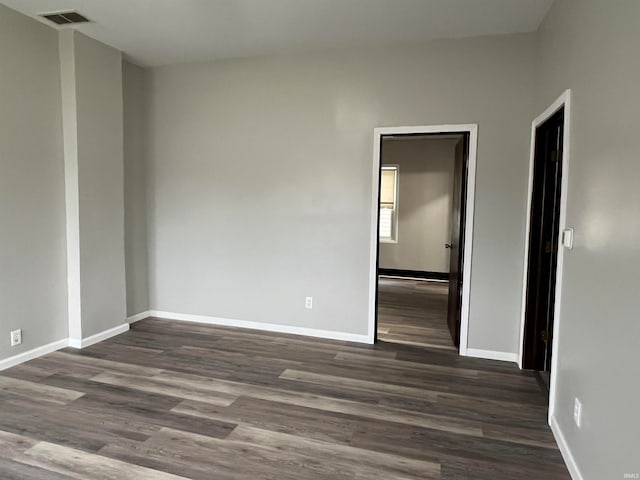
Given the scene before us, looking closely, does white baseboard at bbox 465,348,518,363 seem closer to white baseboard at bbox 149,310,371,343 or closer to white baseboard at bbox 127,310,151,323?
white baseboard at bbox 149,310,371,343

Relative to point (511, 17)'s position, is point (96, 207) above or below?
below

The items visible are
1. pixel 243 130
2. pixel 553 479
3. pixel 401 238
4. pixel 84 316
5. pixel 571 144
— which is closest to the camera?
pixel 553 479

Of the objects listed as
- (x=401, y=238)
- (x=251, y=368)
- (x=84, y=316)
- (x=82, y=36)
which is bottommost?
(x=251, y=368)

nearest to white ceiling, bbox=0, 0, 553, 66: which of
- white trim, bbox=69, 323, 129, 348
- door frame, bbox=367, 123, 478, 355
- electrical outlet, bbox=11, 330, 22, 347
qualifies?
door frame, bbox=367, 123, 478, 355

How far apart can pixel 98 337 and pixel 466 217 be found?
3.69 m

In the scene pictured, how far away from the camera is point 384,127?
3869 mm

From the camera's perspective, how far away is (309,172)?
13.6 feet

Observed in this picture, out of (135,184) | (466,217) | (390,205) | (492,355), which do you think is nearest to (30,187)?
(135,184)

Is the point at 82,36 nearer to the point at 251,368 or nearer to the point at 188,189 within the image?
the point at 188,189

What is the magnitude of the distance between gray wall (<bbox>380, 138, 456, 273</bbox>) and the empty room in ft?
8.98

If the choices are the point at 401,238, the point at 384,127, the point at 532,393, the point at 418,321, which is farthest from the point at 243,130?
the point at 401,238

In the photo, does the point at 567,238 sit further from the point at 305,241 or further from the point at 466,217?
the point at 305,241

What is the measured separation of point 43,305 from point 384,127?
3466mm

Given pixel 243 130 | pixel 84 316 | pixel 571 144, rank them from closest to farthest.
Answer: pixel 571 144 → pixel 84 316 → pixel 243 130
